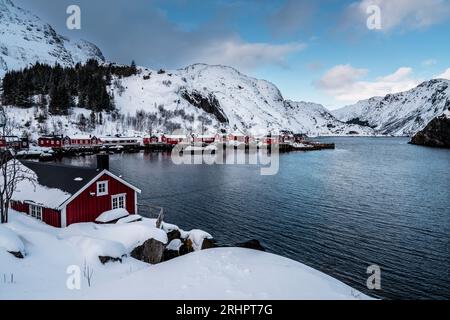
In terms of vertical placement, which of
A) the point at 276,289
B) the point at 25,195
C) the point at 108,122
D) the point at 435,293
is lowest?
the point at 435,293

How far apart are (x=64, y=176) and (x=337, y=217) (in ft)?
94.0

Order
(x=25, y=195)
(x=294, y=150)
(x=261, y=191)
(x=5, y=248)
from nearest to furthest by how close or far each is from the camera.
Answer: (x=5, y=248)
(x=25, y=195)
(x=261, y=191)
(x=294, y=150)

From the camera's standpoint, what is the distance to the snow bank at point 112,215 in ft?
90.9

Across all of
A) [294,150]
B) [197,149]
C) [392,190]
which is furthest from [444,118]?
[392,190]

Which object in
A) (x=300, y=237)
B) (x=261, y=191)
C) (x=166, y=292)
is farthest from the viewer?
(x=261, y=191)

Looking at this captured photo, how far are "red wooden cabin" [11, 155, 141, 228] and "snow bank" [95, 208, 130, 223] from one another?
46 centimetres

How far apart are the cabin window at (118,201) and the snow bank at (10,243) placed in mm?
11140

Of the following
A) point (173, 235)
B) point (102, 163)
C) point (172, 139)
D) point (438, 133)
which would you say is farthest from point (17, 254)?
point (438, 133)

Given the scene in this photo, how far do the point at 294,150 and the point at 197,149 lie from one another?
50.7 meters

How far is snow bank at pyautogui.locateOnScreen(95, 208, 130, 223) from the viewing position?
1091 inches

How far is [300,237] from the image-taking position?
3170 centimetres

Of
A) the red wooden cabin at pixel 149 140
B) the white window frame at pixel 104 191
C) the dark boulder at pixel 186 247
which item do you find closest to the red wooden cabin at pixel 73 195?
the white window frame at pixel 104 191

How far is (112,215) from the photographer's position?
92.9 feet
